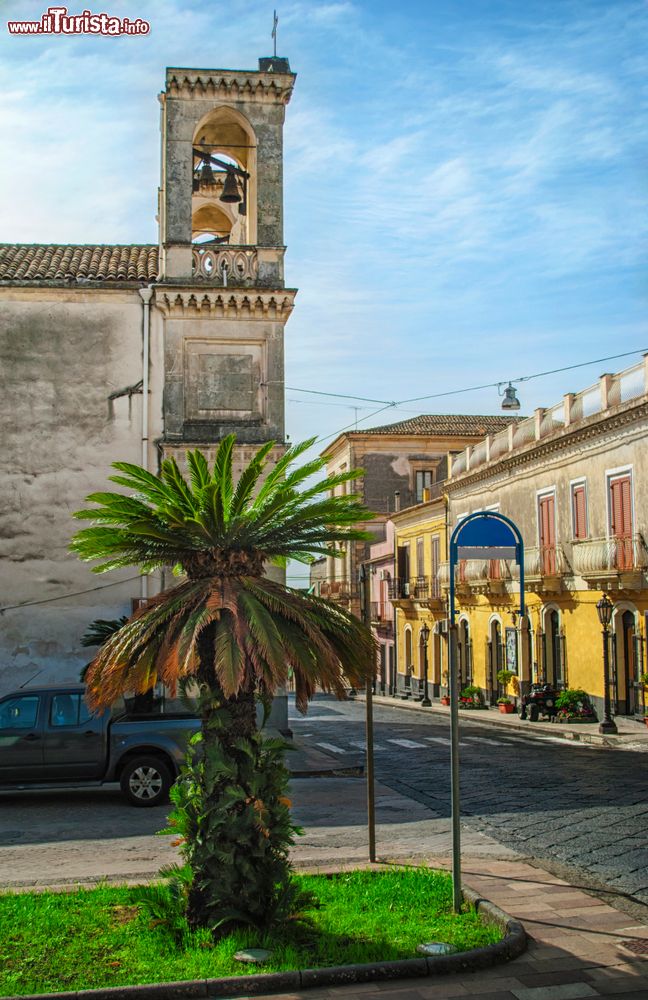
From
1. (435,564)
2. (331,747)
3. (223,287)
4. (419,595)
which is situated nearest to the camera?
(223,287)

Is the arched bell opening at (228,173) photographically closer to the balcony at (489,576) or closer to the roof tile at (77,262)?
the roof tile at (77,262)

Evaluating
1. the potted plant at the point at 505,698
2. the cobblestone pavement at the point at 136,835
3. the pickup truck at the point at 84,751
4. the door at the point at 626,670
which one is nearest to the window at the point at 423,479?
the potted plant at the point at 505,698

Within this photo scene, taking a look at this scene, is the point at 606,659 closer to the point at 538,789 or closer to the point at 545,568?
the point at 545,568

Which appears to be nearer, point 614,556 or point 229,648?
point 229,648

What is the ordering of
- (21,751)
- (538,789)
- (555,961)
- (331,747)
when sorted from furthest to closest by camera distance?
(331,747)
(538,789)
(21,751)
(555,961)

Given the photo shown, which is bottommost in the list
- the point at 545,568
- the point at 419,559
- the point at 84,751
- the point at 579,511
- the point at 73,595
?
the point at 84,751

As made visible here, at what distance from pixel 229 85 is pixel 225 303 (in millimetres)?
4459

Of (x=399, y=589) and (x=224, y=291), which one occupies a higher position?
(x=224, y=291)

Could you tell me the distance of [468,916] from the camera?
713cm

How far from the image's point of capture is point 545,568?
1198 inches

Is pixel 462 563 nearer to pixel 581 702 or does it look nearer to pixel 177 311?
pixel 581 702

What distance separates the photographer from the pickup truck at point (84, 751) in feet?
42.7

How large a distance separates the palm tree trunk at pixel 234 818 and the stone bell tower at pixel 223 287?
43.2ft

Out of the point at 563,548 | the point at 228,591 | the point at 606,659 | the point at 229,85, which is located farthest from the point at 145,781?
the point at 563,548
